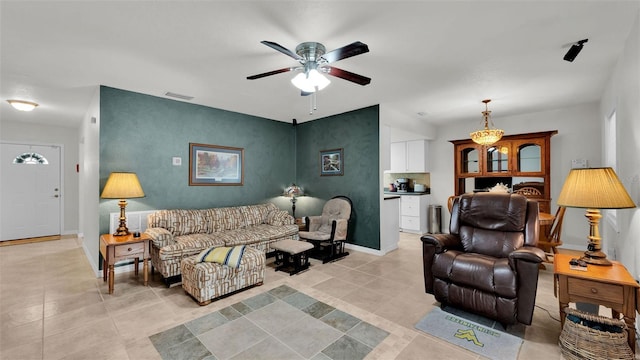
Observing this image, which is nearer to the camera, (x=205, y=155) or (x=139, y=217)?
(x=139, y=217)

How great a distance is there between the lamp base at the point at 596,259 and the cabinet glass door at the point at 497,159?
150 inches

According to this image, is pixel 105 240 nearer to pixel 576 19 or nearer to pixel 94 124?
pixel 94 124

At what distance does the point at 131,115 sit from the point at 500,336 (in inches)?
199

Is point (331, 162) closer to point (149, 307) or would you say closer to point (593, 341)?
point (149, 307)

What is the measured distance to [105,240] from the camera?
3.26 m

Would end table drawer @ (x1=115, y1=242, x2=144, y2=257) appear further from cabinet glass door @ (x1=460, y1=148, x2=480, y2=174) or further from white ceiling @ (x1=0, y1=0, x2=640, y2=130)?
cabinet glass door @ (x1=460, y1=148, x2=480, y2=174)

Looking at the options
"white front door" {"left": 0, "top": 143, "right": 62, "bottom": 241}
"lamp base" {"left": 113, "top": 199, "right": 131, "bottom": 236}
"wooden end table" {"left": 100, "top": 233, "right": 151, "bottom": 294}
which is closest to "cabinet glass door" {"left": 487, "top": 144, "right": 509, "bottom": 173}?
"wooden end table" {"left": 100, "top": 233, "right": 151, "bottom": 294}

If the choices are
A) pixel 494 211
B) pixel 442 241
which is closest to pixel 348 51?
pixel 442 241

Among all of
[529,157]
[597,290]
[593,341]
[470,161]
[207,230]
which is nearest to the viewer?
[593,341]

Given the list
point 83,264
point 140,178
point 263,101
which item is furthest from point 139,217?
point 263,101

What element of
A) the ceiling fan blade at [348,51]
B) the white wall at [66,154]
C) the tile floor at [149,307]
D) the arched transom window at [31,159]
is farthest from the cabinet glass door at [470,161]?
the arched transom window at [31,159]

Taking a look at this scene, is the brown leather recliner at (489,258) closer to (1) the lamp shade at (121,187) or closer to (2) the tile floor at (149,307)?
(2) the tile floor at (149,307)

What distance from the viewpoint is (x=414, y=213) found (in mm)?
6664

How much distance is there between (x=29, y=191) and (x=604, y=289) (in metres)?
9.26
